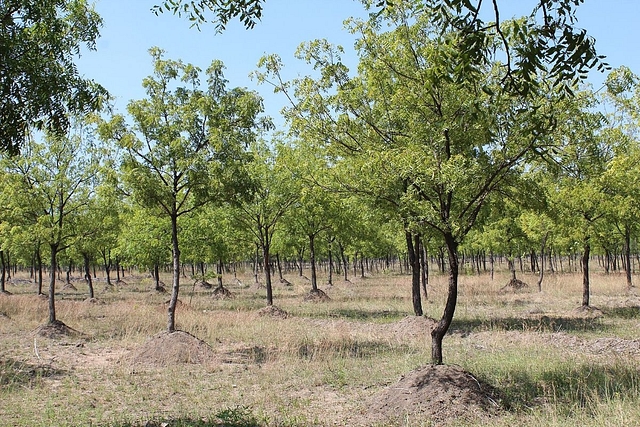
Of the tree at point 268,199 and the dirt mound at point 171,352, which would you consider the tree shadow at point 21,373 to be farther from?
the tree at point 268,199

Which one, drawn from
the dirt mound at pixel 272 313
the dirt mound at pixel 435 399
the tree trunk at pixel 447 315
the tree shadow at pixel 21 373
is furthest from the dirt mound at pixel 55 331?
the tree trunk at pixel 447 315

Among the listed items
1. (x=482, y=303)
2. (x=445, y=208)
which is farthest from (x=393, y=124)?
(x=482, y=303)

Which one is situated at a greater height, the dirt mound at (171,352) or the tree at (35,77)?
the tree at (35,77)

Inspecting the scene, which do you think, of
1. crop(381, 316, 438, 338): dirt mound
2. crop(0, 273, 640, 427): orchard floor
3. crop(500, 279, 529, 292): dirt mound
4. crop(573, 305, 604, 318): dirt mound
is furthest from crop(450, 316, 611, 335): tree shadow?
crop(500, 279, 529, 292): dirt mound

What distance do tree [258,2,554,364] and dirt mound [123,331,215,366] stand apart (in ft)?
18.4

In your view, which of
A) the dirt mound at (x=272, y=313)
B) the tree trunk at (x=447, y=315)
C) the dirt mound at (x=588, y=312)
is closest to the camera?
the tree trunk at (x=447, y=315)

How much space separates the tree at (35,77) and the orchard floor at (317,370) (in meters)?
4.26

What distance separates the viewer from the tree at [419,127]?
9.49 m

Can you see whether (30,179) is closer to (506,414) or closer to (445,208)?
(445,208)

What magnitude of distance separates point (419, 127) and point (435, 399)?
573 centimetres

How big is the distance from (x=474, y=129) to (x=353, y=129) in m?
3.14

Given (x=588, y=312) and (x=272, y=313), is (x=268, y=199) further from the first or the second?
(x=588, y=312)

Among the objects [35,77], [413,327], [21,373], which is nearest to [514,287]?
[413,327]

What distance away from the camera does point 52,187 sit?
16.5 meters
